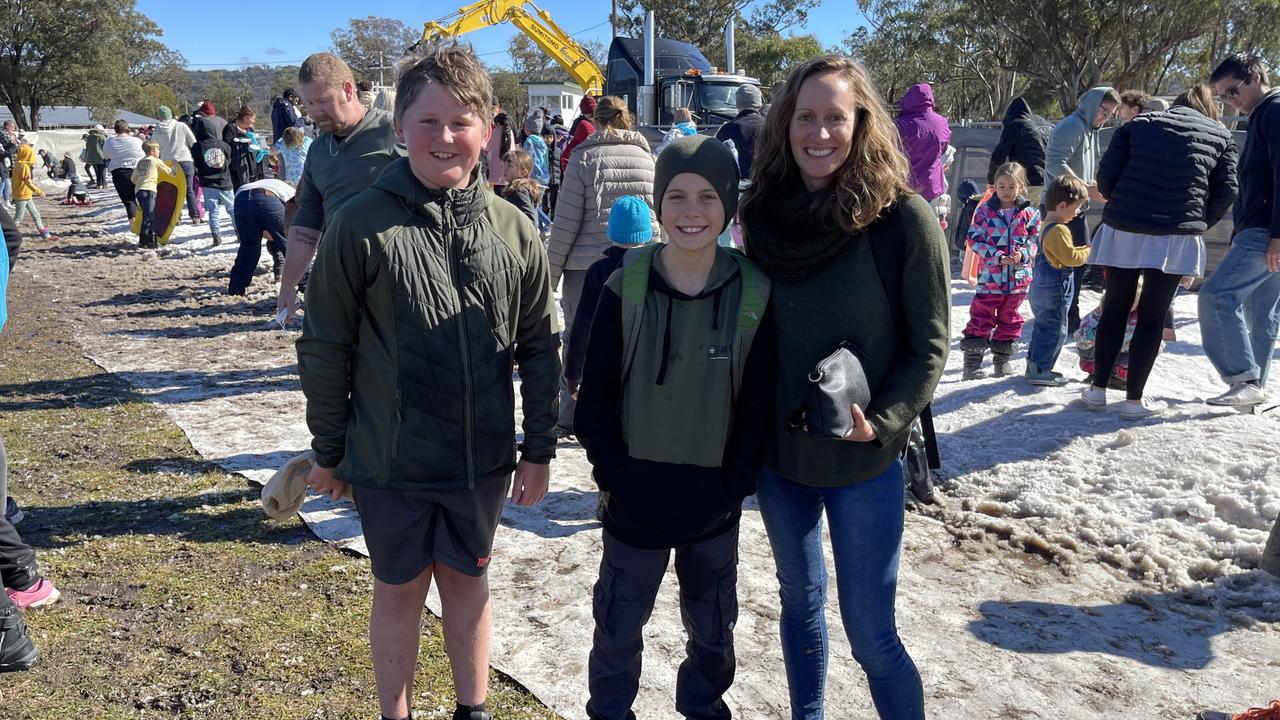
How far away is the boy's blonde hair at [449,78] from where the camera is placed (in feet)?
7.38

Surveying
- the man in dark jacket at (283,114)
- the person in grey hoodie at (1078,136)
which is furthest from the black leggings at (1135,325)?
the man in dark jacket at (283,114)

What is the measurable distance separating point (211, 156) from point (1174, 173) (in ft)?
39.5

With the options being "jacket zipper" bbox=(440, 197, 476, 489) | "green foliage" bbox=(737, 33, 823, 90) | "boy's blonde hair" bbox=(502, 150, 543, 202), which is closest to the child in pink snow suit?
"boy's blonde hair" bbox=(502, 150, 543, 202)

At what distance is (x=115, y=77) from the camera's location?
53.0 metres

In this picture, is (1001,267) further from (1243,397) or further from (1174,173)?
(1243,397)

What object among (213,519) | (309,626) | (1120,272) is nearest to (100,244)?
(213,519)

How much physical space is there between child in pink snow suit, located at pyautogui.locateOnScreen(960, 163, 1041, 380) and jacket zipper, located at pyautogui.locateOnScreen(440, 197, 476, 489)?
4.79 metres

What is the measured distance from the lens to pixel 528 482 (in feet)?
8.29

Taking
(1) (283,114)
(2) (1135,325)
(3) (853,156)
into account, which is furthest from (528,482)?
(1) (283,114)

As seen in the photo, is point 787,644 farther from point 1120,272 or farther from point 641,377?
point 1120,272

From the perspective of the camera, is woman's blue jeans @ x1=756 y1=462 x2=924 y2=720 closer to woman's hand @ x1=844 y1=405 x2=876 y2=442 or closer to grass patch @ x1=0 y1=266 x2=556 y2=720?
woman's hand @ x1=844 y1=405 x2=876 y2=442

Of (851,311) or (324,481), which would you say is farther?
(324,481)

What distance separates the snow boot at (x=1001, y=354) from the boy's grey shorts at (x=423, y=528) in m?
4.81

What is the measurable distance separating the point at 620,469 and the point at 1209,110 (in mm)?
4739
